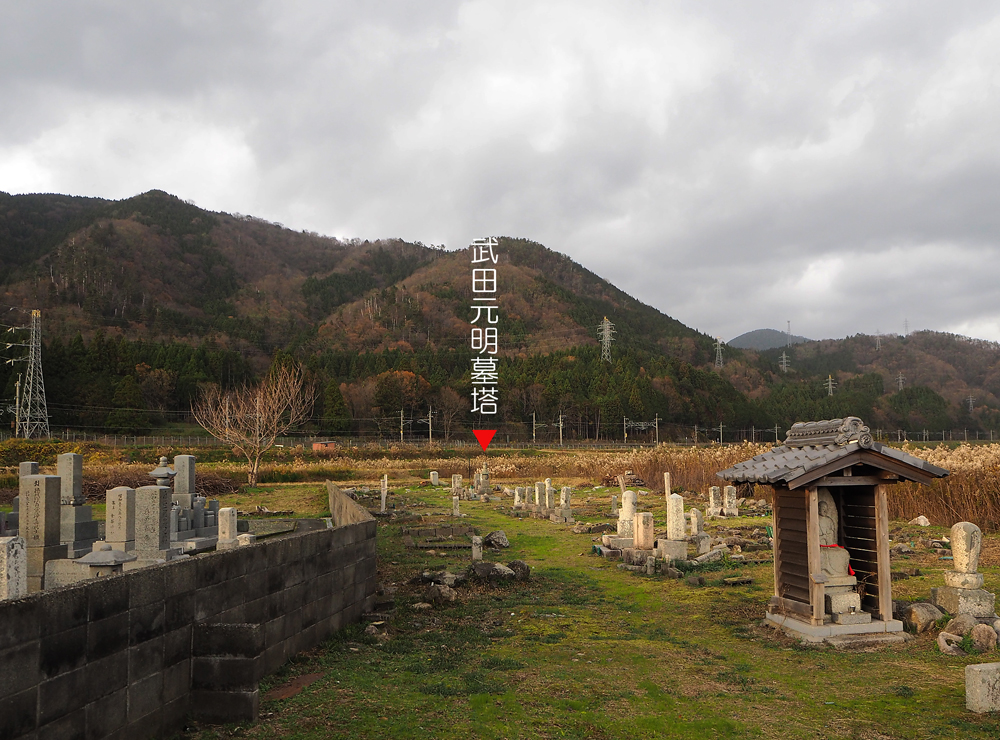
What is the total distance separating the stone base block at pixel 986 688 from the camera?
677 centimetres

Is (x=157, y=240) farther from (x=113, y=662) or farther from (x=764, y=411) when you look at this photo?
(x=113, y=662)

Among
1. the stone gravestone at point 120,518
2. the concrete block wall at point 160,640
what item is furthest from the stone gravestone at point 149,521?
the concrete block wall at point 160,640

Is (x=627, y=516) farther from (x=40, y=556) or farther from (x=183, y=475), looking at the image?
(x=40, y=556)

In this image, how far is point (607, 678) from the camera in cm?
820

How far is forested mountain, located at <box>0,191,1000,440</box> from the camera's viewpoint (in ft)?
287

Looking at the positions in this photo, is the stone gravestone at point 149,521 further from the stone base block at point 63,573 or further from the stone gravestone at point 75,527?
the stone base block at point 63,573

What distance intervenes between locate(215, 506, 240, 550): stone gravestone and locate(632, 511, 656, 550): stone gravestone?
31.9 ft

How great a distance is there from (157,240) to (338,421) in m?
123

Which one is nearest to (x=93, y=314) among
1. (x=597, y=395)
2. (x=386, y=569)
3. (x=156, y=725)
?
(x=597, y=395)

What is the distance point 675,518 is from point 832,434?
7518 millimetres

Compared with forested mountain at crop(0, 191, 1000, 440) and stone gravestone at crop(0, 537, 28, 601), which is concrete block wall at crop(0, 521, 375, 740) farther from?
forested mountain at crop(0, 191, 1000, 440)

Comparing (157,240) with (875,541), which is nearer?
(875,541)

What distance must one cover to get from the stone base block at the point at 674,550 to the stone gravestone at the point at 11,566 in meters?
13.2

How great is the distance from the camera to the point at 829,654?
9.08 meters
